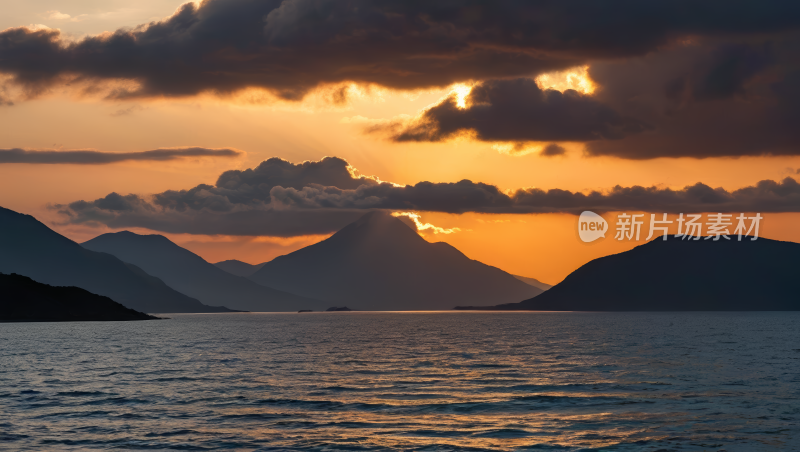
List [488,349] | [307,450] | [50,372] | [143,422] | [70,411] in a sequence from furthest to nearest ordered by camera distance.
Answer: [488,349] → [50,372] → [70,411] → [143,422] → [307,450]

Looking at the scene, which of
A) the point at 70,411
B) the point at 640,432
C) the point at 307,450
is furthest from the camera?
the point at 70,411

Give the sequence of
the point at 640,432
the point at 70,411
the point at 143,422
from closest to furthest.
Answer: the point at 640,432
the point at 143,422
the point at 70,411

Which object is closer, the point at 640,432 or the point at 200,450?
the point at 200,450

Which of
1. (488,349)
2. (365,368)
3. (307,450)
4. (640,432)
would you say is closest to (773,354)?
(488,349)

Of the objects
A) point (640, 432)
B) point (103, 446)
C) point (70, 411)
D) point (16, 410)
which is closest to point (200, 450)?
point (103, 446)

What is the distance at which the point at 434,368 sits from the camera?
8031 centimetres

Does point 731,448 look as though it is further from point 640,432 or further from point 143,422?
point 143,422

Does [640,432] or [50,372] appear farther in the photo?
[50,372]

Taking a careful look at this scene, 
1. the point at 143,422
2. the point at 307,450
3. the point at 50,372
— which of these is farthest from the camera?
the point at 50,372

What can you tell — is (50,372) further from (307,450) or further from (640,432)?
(640,432)

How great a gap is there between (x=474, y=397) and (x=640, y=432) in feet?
52.3

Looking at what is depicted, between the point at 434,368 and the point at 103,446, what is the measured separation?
152ft

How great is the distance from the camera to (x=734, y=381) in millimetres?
67750

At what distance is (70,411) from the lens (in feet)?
168
